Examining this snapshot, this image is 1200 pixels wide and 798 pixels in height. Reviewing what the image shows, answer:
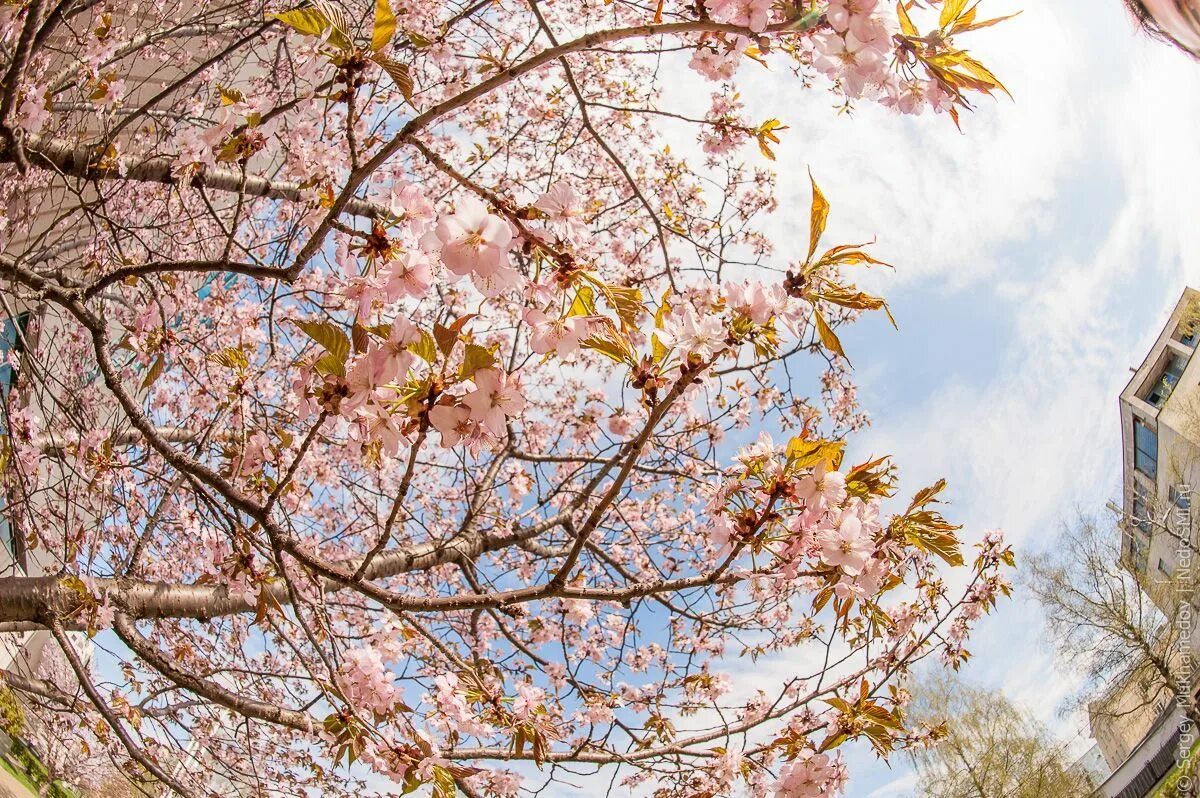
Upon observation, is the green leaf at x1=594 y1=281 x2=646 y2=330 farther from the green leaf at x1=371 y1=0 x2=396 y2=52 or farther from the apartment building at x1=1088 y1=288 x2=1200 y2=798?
the apartment building at x1=1088 y1=288 x2=1200 y2=798

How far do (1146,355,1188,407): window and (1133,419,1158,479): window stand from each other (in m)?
0.71

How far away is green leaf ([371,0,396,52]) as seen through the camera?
0.97 m

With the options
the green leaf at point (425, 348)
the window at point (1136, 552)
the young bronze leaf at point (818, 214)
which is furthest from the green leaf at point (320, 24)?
the window at point (1136, 552)

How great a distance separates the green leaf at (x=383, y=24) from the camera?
0.97 metres

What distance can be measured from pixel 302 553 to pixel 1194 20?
169cm

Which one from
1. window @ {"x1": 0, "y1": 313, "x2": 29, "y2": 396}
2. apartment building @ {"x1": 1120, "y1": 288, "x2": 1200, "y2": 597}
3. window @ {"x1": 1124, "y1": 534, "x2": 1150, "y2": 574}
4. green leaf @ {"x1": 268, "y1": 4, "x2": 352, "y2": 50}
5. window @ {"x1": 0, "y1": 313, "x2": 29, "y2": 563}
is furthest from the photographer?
window @ {"x1": 1124, "y1": 534, "x2": 1150, "y2": 574}

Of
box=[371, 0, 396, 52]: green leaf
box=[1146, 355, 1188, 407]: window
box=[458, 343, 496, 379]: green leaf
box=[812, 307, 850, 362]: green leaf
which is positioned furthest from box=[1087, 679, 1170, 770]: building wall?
box=[371, 0, 396, 52]: green leaf

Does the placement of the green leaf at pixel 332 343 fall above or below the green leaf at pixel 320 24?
below

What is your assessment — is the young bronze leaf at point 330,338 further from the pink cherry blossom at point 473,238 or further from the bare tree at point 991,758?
the bare tree at point 991,758

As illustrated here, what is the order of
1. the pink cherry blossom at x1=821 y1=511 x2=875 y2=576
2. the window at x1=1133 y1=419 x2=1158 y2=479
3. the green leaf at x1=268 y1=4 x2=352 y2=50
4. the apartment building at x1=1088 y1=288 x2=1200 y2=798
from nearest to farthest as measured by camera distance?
the green leaf at x1=268 y1=4 x2=352 y2=50
the pink cherry blossom at x1=821 y1=511 x2=875 y2=576
the apartment building at x1=1088 y1=288 x2=1200 y2=798
the window at x1=1133 y1=419 x2=1158 y2=479

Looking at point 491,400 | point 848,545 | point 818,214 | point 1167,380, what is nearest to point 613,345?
point 491,400

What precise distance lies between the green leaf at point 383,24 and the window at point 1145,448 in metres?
21.4

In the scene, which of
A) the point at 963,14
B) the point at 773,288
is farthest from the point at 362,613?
the point at 963,14

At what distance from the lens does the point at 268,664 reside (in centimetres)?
473
